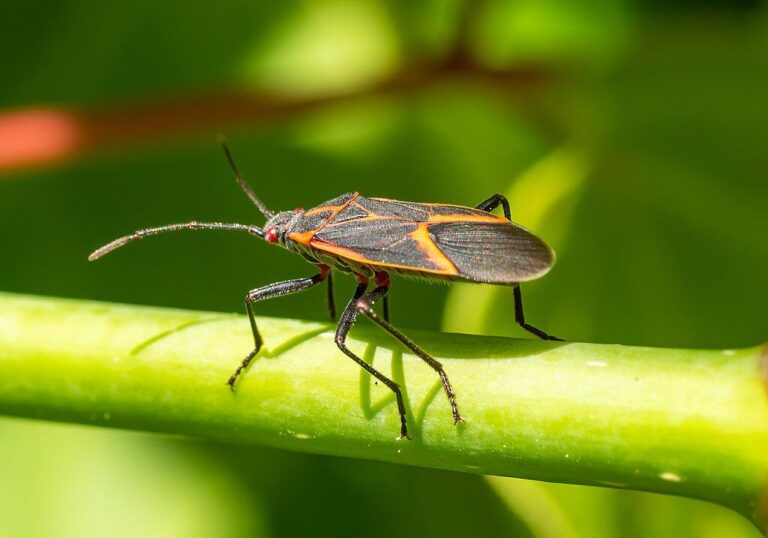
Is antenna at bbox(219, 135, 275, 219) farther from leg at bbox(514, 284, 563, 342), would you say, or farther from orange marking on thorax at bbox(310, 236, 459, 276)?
leg at bbox(514, 284, 563, 342)

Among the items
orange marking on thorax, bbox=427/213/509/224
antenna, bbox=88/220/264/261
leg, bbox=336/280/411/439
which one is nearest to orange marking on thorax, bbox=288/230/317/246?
antenna, bbox=88/220/264/261

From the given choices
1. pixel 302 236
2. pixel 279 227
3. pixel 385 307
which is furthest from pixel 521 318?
pixel 279 227

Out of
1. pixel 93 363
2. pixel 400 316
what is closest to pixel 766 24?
pixel 400 316

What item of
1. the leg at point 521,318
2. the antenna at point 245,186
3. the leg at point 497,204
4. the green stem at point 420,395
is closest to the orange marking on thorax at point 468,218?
the leg at point 497,204

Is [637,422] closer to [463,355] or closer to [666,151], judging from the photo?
[463,355]


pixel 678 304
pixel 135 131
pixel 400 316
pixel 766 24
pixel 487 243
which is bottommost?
pixel 400 316

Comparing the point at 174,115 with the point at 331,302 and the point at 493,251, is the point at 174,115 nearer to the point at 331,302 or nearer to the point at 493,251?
the point at 331,302
